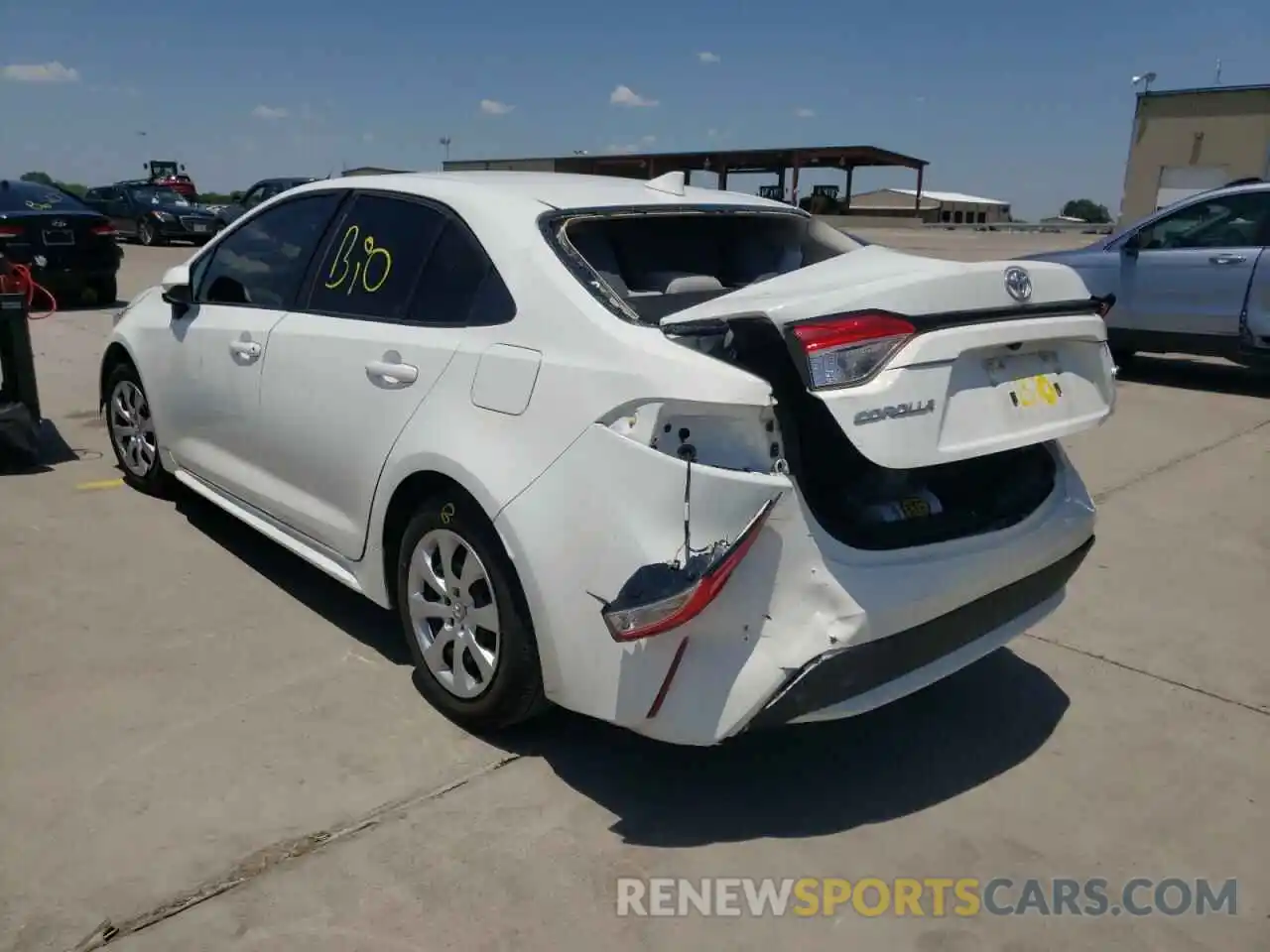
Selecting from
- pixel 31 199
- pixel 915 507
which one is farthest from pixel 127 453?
pixel 31 199

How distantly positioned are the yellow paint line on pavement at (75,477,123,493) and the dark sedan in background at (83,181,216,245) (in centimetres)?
1860

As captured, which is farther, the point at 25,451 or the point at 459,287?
the point at 25,451

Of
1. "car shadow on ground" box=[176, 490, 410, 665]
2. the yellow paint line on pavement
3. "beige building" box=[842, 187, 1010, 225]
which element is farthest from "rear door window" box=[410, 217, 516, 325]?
"beige building" box=[842, 187, 1010, 225]

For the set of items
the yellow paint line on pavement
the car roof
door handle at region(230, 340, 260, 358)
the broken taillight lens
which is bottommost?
the yellow paint line on pavement

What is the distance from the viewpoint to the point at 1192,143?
35406 millimetres

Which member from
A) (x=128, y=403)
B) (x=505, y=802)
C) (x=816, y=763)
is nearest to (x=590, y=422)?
(x=505, y=802)

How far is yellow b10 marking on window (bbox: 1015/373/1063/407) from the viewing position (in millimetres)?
2844

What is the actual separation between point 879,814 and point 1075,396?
1328mm

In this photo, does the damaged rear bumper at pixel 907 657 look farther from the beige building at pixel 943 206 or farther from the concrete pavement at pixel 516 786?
the beige building at pixel 943 206

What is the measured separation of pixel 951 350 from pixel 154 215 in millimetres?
23524

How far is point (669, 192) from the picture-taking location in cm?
362

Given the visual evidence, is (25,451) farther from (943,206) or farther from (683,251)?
(943,206)

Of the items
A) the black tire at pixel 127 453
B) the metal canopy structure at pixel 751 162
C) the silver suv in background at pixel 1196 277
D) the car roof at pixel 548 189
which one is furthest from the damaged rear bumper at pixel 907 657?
the metal canopy structure at pixel 751 162

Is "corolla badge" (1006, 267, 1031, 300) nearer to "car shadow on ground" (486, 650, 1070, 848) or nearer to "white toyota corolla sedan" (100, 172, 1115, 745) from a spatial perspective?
"white toyota corolla sedan" (100, 172, 1115, 745)
